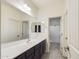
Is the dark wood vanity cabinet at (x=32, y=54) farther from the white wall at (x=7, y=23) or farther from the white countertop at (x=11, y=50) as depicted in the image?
the white wall at (x=7, y=23)

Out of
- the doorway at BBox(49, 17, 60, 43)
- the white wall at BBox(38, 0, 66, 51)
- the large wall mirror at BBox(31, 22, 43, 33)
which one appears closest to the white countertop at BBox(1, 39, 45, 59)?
the large wall mirror at BBox(31, 22, 43, 33)

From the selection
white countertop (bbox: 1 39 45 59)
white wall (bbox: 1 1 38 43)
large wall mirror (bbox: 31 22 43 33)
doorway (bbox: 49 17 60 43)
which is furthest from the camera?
doorway (bbox: 49 17 60 43)

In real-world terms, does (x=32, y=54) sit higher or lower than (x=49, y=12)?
lower

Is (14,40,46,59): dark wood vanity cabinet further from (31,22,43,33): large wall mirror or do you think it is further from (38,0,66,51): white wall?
(38,0,66,51): white wall

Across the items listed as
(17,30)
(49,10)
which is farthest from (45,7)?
(17,30)

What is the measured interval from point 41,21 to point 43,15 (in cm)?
43

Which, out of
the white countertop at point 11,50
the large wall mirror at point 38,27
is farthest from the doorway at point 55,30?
the white countertop at point 11,50

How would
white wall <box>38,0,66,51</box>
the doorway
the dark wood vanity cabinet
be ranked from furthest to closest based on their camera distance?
the doorway < white wall <box>38,0,66,51</box> < the dark wood vanity cabinet

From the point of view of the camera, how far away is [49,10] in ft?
17.5

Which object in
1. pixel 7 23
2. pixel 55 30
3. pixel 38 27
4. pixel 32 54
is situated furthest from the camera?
pixel 55 30

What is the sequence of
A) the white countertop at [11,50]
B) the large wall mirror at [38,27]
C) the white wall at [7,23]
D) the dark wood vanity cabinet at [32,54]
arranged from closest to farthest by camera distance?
the white countertop at [11,50], the dark wood vanity cabinet at [32,54], the white wall at [7,23], the large wall mirror at [38,27]

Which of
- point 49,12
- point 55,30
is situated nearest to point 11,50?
point 49,12

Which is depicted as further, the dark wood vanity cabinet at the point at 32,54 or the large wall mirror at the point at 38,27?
the large wall mirror at the point at 38,27

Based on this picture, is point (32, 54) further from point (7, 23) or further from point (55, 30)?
point (55, 30)
